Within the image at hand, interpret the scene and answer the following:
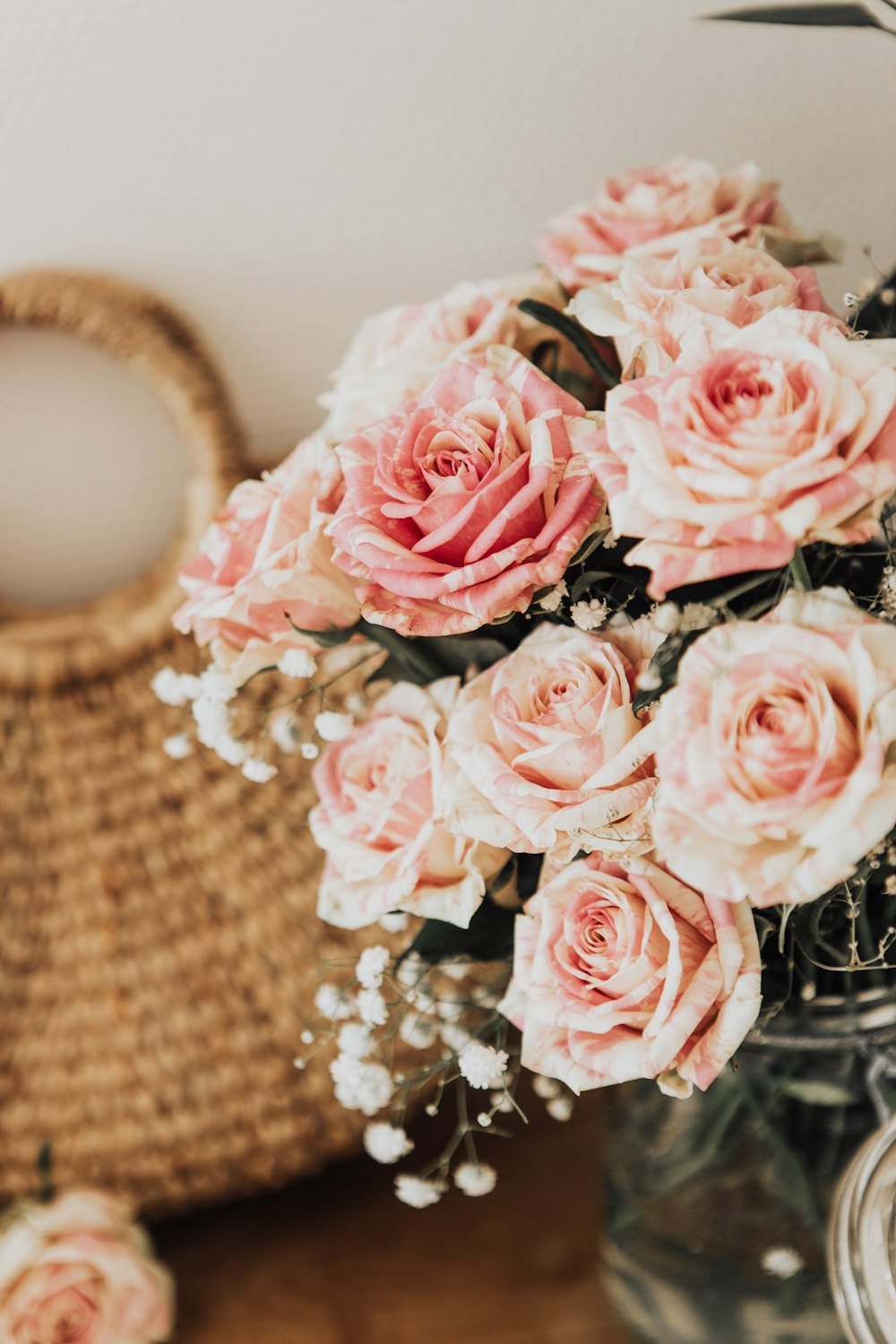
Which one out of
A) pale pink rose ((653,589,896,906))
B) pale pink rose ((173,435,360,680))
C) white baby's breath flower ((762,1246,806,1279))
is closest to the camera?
pale pink rose ((653,589,896,906))

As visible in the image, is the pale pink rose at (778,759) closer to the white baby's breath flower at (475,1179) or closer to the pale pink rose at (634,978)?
the pale pink rose at (634,978)

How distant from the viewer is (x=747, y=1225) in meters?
0.56

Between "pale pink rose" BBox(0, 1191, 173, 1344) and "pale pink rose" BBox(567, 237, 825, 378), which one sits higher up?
"pale pink rose" BBox(567, 237, 825, 378)

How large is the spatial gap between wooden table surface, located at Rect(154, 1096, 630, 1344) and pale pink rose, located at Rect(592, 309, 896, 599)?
555 mm

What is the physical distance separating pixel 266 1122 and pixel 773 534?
1.92 feet

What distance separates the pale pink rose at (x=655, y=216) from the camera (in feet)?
1.60

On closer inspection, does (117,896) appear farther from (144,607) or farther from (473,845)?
(473,845)

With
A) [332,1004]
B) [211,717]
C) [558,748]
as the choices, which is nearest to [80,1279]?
[332,1004]

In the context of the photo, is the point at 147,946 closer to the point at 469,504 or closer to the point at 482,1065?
the point at 482,1065

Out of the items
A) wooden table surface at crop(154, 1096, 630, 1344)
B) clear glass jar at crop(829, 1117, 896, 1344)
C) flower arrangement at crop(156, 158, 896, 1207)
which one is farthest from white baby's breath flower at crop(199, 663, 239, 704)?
wooden table surface at crop(154, 1096, 630, 1344)

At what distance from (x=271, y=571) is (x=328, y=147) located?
0.42 m

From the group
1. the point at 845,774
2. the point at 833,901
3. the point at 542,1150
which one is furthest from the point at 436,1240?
the point at 845,774

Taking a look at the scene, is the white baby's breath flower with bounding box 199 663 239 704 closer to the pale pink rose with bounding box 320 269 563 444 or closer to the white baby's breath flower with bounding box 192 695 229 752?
the white baby's breath flower with bounding box 192 695 229 752

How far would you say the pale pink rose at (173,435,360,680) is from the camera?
41 cm
